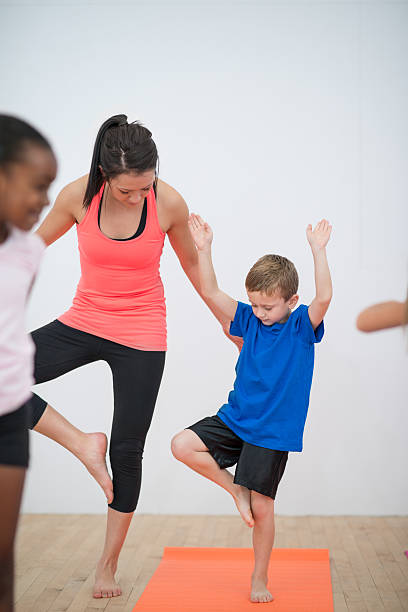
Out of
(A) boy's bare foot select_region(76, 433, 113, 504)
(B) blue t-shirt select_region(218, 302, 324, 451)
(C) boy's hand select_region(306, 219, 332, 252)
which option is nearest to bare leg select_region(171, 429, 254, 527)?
(B) blue t-shirt select_region(218, 302, 324, 451)

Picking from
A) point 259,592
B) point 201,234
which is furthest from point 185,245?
point 259,592

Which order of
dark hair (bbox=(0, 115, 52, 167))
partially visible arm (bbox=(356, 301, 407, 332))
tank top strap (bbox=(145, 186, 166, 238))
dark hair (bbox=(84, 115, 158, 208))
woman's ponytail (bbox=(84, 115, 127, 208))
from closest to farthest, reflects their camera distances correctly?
1. dark hair (bbox=(0, 115, 52, 167))
2. partially visible arm (bbox=(356, 301, 407, 332))
3. dark hair (bbox=(84, 115, 158, 208))
4. woman's ponytail (bbox=(84, 115, 127, 208))
5. tank top strap (bbox=(145, 186, 166, 238))

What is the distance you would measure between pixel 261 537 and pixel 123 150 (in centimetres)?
139

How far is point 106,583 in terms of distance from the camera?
2.66 m

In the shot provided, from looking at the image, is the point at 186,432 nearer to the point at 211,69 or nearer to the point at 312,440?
the point at 312,440

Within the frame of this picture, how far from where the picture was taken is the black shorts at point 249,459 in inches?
98.7

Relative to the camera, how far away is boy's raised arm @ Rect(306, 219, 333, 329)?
2.40 metres

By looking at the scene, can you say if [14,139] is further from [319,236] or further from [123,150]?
[319,236]

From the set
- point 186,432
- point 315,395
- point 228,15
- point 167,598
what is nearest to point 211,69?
point 228,15

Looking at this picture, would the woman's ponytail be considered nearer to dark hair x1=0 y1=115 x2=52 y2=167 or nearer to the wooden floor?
dark hair x1=0 y1=115 x2=52 y2=167

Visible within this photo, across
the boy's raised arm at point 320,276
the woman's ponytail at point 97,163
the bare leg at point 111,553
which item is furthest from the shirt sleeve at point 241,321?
the bare leg at point 111,553

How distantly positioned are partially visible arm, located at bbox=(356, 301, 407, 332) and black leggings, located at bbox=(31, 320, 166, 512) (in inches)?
35.4

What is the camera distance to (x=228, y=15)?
3.90 meters

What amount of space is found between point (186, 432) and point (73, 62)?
233 centimetres
